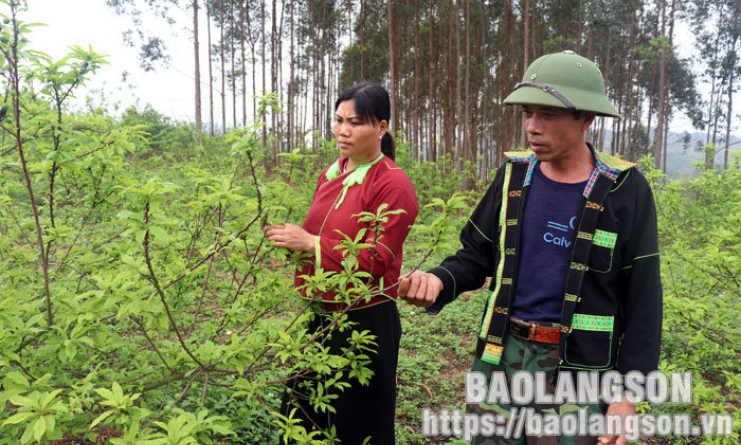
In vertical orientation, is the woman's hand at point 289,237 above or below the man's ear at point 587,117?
below

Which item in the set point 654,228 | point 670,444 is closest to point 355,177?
point 654,228

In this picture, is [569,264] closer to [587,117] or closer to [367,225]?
[587,117]

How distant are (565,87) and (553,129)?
132 millimetres

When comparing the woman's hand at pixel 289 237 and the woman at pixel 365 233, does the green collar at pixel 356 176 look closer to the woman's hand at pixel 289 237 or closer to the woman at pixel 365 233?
the woman at pixel 365 233

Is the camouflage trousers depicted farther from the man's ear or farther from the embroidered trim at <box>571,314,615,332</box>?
the man's ear

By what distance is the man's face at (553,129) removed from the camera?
1.51 meters

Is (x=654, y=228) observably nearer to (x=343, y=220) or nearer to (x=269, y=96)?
(x=343, y=220)

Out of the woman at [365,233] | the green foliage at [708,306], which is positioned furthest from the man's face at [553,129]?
the green foliage at [708,306]

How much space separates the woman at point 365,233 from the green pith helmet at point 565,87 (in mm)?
682

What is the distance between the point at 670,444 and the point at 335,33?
2433 centimetres

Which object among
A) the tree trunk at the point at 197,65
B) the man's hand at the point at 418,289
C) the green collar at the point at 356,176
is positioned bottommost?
the man's hand at the point at 418,289

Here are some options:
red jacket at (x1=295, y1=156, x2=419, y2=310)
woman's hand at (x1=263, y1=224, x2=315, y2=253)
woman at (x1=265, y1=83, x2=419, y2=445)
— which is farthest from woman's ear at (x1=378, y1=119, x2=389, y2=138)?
woman's hand at (x1=263, y1=224, x2=315, y2=253)

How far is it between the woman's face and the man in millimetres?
705

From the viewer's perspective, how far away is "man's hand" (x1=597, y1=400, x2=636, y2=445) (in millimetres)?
1473
